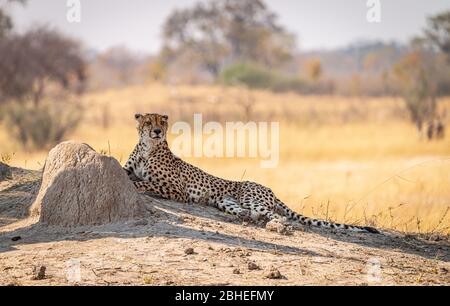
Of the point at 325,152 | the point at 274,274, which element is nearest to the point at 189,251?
the point at 274,274

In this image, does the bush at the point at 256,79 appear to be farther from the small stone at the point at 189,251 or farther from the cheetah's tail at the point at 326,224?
the small stone at the point at 189,251

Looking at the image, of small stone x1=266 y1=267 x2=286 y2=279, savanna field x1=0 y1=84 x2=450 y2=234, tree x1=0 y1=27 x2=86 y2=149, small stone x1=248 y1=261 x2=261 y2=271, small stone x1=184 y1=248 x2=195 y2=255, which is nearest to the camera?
small stone x1=266 y1=267 x2=286 y2=279

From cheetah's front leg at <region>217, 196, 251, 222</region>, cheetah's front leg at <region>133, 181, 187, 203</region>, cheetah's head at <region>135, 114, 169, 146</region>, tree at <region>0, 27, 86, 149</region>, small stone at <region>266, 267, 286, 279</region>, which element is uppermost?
tree at <region>0, 27, 86, 149</region>

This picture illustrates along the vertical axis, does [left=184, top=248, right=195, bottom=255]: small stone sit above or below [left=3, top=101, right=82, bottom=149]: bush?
below

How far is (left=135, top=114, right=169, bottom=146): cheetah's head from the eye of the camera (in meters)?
7.23

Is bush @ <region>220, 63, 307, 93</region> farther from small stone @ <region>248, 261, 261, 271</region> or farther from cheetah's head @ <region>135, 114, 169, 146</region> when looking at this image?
small stone @ <region>248, 261, 261, 271</region>

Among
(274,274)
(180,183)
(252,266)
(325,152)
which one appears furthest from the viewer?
(325,152)

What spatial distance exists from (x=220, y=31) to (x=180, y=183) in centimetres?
3863

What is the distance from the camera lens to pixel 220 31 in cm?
4503

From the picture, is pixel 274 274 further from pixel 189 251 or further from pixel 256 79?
pixel 256 79

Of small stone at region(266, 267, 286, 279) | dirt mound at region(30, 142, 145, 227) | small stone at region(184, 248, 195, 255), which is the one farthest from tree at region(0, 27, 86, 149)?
small stone at region(266, 267, 286, 279)

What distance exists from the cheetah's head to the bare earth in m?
0.92

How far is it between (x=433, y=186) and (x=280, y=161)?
5913mm

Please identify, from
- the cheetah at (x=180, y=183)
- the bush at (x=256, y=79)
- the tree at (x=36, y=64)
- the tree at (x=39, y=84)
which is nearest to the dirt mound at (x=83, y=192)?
the cheetah at (x=180, y=183)
